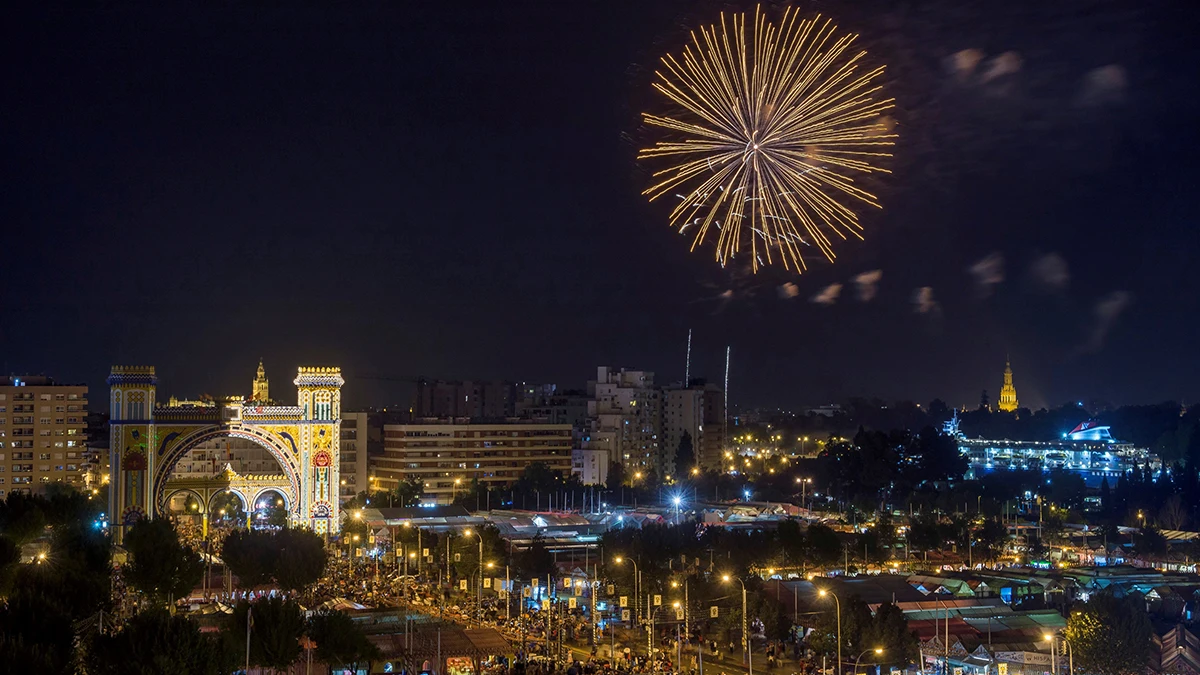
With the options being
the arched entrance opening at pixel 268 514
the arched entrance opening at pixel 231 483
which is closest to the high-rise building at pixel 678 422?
the arched entrance opening at pixel 268 514

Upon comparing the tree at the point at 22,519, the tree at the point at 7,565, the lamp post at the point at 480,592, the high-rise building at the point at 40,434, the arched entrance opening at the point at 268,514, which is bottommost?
the lamp post at the point at 480,592

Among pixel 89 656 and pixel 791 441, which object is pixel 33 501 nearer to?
pixel 89 656

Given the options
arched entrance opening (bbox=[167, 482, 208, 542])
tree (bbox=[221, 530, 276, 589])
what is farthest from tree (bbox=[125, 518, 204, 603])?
arched entrance opening (bbox=[167, 482, 208, 542])

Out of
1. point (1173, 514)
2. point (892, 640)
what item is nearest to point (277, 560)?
point (892, 640)

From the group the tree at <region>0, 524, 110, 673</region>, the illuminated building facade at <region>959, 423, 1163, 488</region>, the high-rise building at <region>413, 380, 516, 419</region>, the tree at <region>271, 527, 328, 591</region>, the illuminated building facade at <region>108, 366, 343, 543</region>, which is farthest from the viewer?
the high-rise building at <region>413, 380, 516, 419</region>

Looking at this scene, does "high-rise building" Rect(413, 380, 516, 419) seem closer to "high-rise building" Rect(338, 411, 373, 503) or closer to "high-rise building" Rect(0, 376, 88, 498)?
"high-rise building" Rect(338, 411, 373, 503)

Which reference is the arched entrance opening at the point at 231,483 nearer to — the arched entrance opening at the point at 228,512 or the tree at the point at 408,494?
the arched entrance opening at the point at 228,512
